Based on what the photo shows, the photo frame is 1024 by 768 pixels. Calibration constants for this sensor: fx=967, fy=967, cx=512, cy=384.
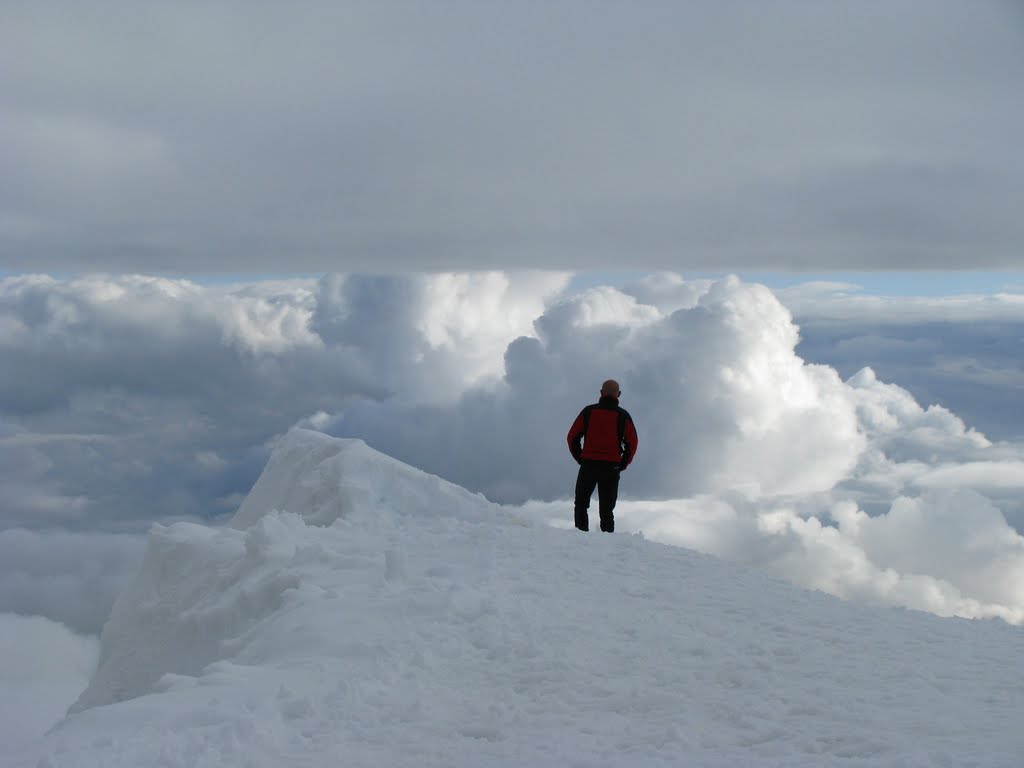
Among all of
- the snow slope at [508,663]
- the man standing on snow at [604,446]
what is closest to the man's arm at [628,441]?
the man standing on snow at [604,446]

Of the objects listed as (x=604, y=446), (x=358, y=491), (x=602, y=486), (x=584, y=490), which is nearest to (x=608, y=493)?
(x=602, y=486)

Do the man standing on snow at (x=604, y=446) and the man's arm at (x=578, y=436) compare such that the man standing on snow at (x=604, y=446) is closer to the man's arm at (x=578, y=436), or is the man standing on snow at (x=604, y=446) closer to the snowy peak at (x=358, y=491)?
the man's arm at (x=578, y=436)

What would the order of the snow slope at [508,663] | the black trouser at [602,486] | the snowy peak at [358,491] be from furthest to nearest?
the black trouser at [602,486] → the snowy peak at [358,491] → the snow slope at [508,663]

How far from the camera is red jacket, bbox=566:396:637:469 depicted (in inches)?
556

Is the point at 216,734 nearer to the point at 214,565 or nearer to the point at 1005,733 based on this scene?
the point at 1005,733

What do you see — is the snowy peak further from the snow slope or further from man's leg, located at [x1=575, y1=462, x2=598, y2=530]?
man's leg, located at [x1=575, y1=462, x2=598, y2=530]

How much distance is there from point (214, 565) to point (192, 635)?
149 centimetres

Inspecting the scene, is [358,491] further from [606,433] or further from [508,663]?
[508,663]

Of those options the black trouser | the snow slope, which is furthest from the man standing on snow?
the snow slope

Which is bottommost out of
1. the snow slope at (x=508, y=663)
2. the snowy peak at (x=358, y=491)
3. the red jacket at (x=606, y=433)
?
the snow slope at (x=508, y=663)

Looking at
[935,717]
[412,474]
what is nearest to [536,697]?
[935,717]

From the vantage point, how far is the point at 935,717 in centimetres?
673

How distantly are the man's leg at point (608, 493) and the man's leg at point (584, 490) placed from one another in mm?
134

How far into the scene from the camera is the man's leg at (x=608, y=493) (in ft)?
46.8
